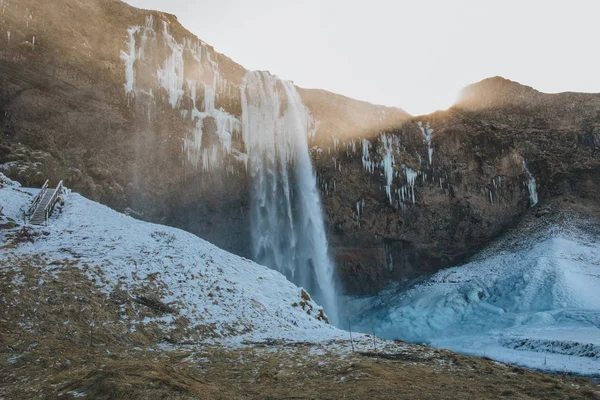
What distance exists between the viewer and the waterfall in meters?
41.9

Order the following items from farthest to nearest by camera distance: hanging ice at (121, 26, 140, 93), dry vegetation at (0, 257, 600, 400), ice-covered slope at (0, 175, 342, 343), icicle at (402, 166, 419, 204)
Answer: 1. icicle at (402, 166, 419, 204)
2. hanging ice at (121, 26, 140, 93)
3. ice-covered slope at (0, 175, 342, 343)
4. dry vegetation at (0, 257, 600, 400)

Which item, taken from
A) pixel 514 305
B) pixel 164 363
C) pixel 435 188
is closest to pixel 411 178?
pixel 435 188

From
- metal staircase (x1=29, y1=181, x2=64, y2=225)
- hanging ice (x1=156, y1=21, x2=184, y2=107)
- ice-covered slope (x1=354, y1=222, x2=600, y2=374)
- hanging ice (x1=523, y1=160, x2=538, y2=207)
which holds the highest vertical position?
hanging ice (x1=156, y1=21, x2=184, y2=107)

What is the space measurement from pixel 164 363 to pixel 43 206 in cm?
1483

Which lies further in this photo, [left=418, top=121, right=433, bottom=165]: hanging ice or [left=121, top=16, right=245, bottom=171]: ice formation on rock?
[left=418, top=121, right=433, bottom=165]: hanging ice

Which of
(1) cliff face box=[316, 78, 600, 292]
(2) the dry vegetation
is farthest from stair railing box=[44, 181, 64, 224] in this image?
(1) cliff face box=[316, 78, 600, 292]

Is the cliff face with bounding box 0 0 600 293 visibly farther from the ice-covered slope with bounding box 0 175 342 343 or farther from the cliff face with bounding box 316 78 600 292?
the ice-covered slope with bounding box 0 175 342 343

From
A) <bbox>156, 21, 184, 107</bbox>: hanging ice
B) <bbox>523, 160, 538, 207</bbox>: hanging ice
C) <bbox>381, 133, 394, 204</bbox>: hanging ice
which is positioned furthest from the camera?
<bbox>381, 133, 394, 204</bbox>: hanging ice

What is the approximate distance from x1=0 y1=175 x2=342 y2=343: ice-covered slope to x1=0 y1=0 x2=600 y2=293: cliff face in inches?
451

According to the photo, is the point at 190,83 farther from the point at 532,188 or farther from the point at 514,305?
the point at 532,188

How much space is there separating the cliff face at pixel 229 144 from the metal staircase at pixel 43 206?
9001mm

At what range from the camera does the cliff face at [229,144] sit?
32219mm

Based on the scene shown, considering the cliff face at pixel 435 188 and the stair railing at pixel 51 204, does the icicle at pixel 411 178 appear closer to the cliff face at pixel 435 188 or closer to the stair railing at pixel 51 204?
the cliff face at pixel 435 188

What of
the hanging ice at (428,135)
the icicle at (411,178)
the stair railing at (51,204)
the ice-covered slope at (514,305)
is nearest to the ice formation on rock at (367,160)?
the icicle at (411,178)
